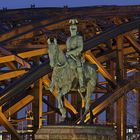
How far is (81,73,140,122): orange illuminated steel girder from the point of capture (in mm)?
37844

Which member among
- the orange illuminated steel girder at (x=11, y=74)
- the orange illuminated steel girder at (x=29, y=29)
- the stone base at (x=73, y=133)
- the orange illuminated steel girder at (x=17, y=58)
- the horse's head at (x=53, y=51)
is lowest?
the stone base at (x=73, y=133)

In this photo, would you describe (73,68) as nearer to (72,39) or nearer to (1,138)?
(72,39)

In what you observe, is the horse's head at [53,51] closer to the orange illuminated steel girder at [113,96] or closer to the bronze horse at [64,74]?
the bronze horse at [64,74]

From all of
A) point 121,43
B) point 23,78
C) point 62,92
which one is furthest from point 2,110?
point 62,92

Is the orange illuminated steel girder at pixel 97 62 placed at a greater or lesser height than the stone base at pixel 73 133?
greater

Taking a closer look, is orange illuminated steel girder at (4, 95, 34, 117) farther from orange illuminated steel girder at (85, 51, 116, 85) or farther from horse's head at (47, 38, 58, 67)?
horse's head at (47, 38, 58, 67)

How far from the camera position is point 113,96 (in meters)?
39.0

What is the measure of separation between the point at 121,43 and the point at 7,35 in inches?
225

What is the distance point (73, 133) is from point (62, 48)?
1100cm

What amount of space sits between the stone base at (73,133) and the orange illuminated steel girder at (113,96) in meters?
10.6

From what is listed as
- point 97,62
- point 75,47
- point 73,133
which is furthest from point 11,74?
point 73,133

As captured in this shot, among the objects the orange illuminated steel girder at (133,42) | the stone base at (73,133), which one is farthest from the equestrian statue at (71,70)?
the orange illuminated steel girder at (133,42)

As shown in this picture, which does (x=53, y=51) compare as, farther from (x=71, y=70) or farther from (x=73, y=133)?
(x=73, y=133)

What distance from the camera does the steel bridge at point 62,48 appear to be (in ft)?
117
